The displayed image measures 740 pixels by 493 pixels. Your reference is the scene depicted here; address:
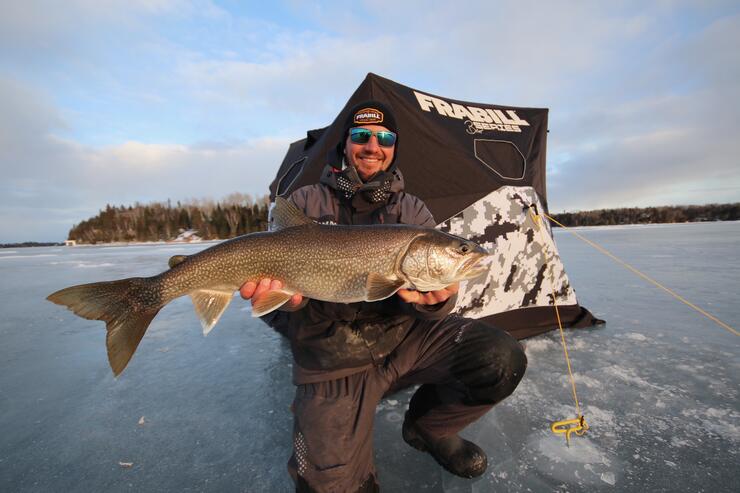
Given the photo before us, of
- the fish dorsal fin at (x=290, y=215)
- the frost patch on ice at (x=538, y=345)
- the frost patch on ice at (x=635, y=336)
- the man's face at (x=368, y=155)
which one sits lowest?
the frost patch on ice at (x=538, y=345)

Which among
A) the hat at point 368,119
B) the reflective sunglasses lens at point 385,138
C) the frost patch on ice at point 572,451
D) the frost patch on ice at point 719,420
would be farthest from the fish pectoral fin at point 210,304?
the frost patch on ice at point 719,420

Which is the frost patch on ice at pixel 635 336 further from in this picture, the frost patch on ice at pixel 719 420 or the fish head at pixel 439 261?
the fish head at pixel 439 261

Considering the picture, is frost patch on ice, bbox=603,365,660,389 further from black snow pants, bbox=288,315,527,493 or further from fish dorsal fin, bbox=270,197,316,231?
fish dorsal fin, bbox=270,197,316,231

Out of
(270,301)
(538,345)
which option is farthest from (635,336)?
(270,301)

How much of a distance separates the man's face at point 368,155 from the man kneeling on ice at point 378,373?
0.31 m

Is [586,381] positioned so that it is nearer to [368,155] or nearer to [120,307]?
[368,155]

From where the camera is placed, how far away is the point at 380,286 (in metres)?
2.45

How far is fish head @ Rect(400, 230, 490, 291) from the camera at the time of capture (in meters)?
2.50

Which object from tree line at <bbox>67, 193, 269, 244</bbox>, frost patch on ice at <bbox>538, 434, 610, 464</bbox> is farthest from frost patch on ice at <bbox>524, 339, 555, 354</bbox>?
tree line at <bbox>67, 193, 269, 244</bbox>

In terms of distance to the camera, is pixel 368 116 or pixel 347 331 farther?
pixel 368 116

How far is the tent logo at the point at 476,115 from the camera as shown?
488 centimetres

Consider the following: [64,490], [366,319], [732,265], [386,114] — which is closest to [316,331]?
[366,319]

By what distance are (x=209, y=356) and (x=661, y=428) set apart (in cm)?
466

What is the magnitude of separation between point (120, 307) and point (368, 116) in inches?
105
